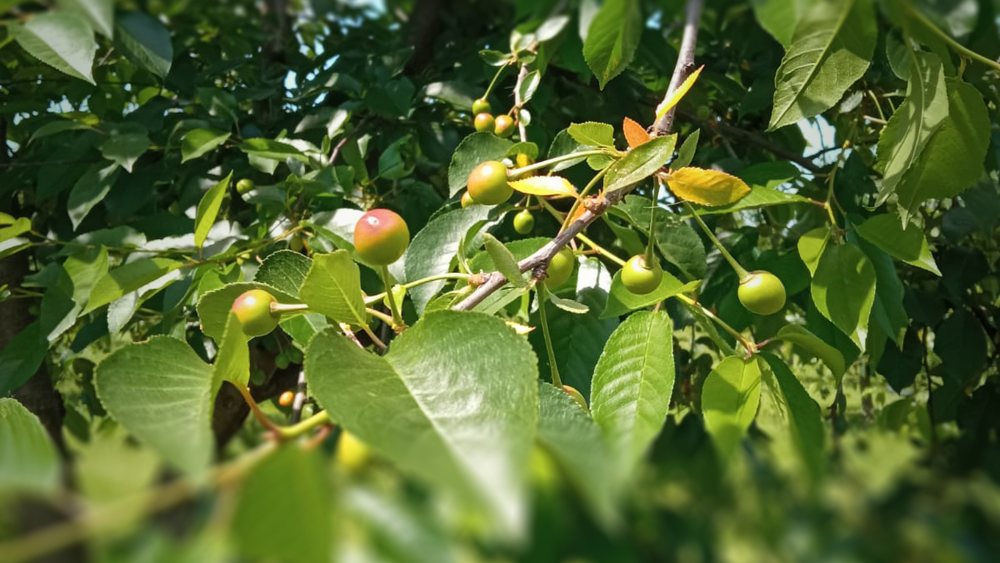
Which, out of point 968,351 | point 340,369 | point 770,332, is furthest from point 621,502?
point 968,351

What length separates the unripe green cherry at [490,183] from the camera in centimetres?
74

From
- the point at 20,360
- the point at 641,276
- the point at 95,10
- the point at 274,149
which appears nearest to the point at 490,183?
the point at 641,276

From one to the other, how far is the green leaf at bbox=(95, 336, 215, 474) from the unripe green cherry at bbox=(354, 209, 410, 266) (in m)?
0.20

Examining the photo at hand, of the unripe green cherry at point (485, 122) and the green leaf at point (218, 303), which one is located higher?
the green leaf at point (218, 303)

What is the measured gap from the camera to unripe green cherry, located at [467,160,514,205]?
738 millimetres

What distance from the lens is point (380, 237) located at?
659mm

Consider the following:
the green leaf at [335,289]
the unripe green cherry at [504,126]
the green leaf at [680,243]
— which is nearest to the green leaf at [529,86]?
the unripe green cherry at [504,126]

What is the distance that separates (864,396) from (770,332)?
3.89ft

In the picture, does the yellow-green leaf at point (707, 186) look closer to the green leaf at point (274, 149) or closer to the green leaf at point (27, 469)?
the green leaf at point (27, 469)

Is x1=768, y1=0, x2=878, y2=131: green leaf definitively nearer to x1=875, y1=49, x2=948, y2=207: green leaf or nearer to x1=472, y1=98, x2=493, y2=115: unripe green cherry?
x1=875, y1=49, x2=948, y2=207: green leaf

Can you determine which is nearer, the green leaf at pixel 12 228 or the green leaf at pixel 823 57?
the green leaf at pixel 823 57

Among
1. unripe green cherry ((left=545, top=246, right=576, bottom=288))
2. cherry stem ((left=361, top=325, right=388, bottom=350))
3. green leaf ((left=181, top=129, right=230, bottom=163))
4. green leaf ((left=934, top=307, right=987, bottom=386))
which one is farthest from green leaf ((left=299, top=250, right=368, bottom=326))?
green leaf ((left=934, top=307, right=987, bottom=386))

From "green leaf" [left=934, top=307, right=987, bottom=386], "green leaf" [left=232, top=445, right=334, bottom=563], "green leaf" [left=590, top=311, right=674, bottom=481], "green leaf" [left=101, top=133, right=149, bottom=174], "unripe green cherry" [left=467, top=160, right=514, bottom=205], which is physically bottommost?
"green leaf" [left=934, top=307, right=987, bottom=386]

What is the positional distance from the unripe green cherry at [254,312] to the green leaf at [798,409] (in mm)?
420
